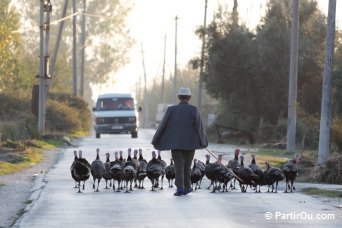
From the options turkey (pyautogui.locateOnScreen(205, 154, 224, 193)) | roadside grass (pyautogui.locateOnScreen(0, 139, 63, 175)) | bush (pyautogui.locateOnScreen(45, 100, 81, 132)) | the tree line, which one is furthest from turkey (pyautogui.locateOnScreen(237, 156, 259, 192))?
bush (pyautogui.locateOnScreen(45, 100, 81, 132))

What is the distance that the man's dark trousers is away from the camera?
67.0ft

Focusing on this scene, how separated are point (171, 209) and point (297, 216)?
88.6 inches

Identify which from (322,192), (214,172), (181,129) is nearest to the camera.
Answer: (181,129)

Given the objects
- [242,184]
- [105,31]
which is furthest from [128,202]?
[105,31]

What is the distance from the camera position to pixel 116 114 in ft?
190

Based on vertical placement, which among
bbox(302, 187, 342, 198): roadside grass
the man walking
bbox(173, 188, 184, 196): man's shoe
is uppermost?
the man walking

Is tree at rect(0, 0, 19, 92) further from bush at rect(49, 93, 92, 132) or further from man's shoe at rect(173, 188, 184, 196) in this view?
man's shoe at rect(173, 188, 184, 196)

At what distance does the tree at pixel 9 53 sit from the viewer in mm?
62750

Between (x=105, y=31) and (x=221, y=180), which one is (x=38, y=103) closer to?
(x=221, y=180)

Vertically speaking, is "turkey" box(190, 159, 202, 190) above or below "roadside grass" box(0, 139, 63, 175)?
above

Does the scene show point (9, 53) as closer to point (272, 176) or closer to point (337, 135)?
point (337, 135)

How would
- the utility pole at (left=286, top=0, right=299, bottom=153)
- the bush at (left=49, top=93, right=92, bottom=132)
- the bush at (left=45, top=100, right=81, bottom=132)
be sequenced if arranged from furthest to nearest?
the bush at (left=49, top=93, right=92, bottom=132), the bush at (left=45, top=100, right=81, bottom=132), the utility pole at (left=286, top=0, right=299, bottom=153)

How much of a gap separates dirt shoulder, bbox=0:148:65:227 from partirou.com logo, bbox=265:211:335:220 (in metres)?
4.03

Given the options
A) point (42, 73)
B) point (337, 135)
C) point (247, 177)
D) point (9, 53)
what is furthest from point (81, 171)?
point (9, 53)
